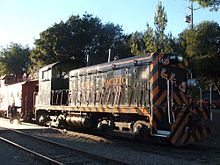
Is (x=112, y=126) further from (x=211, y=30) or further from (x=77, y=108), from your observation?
(x=211, y=30)

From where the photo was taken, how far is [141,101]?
1276 cm

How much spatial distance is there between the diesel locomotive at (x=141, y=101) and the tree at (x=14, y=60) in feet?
178

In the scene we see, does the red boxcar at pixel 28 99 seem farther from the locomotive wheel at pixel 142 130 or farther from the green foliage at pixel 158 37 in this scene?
the locomotive wheel at pixel 142 130

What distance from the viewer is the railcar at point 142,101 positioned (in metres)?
12.0

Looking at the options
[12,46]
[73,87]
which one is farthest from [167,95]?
[12,46]

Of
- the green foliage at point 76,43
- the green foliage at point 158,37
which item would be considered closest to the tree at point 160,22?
the green foliage at point 158,37

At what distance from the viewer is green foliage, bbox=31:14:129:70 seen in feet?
123

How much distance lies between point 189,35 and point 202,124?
66.9ft

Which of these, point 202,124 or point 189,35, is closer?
point 202,124

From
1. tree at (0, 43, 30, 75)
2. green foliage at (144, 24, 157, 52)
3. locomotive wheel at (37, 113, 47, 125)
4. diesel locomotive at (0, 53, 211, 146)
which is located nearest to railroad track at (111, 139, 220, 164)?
diesel locomotive at (0, 53, 211, 146)

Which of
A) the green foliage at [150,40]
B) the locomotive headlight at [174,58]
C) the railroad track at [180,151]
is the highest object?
the green foliage at [150,40]

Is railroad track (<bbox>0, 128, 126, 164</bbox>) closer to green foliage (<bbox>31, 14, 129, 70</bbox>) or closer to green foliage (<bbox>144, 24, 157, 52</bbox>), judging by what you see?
green foliage (<bbox>144, 24, 157, 52</bbox>)

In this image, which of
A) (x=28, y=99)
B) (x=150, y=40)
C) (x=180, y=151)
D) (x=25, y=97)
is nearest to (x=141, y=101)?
(x=180, y=151)

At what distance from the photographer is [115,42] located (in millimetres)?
42781
